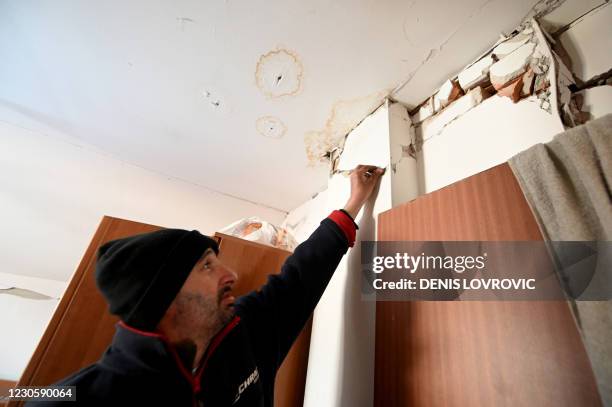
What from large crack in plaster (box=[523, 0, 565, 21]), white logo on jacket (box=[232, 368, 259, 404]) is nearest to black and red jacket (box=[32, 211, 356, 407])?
white logo on jacket (box=[232, 368, 259, 404])

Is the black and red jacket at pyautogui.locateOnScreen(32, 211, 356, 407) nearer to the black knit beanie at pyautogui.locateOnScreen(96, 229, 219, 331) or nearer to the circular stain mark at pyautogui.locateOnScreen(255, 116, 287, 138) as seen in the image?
the black knit beanie at pyautogui.locateOnScreen(96, 229, 219, 331)

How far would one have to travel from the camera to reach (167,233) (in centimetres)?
56

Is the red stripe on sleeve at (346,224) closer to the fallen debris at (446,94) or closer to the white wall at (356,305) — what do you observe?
the white wall at (356,305)

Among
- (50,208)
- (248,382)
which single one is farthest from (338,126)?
(50,208)

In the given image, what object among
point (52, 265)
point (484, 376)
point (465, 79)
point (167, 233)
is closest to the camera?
point (484, 376)

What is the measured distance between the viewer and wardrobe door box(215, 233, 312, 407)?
934mm

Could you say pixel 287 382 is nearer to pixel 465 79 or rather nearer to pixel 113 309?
pixel 113 309

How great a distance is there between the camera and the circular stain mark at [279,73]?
97 cm

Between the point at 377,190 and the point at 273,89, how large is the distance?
711 mm

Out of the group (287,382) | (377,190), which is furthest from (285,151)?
(287,382)

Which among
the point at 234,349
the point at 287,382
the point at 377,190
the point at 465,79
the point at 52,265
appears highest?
the point at 465,79

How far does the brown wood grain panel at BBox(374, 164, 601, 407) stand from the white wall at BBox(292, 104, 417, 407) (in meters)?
0.14

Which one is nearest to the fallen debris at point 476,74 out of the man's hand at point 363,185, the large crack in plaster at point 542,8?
the large crack in plaster at point 542,8

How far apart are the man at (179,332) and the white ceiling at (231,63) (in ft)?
2.76
